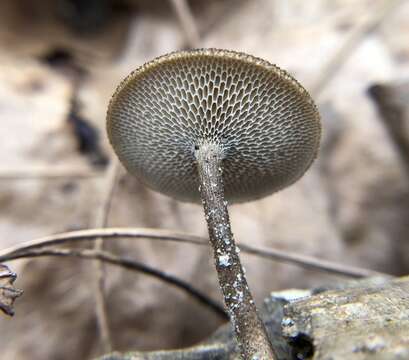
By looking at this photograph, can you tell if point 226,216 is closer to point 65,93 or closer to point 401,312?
point 401,312

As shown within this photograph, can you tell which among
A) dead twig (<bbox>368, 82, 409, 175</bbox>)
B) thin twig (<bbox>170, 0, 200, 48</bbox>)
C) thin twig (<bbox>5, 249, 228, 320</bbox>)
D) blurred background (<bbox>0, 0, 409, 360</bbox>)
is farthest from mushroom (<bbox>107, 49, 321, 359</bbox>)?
thin twig (<bbox>170, 0, 200, 48</bbox>)

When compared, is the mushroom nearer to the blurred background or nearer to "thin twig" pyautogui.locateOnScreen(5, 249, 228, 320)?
"thin twig" pyautogui.locateOnScreen(5, 249, 228, 320)

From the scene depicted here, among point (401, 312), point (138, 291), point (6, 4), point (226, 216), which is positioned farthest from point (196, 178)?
point (6, 4)

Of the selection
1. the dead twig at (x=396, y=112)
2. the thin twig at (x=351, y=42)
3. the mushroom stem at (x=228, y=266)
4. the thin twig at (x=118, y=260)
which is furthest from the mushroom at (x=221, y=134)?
the thin twig at (x=351, y=42)

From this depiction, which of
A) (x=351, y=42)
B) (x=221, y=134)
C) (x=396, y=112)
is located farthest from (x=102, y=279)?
(x=351, y=42)

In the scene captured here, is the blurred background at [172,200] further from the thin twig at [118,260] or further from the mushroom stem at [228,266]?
the mushroom stem at [228,266]

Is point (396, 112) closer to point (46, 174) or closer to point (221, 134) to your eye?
point (221, 134)

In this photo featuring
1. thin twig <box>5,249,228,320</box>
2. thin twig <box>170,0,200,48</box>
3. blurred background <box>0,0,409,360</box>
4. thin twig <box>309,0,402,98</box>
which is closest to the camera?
thin twig <box>5,249,228,320</box>
